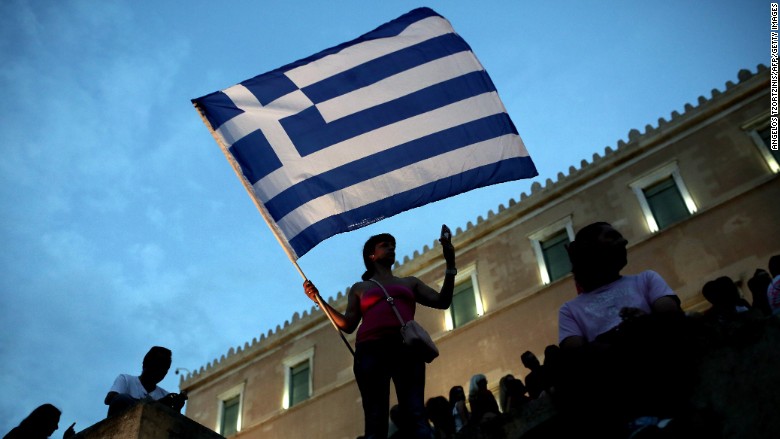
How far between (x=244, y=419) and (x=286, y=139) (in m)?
16.3

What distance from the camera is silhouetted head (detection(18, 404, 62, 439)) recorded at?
5.79 m

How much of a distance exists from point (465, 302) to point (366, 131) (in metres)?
11.8

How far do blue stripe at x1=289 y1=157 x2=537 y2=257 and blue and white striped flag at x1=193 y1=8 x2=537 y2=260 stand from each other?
0.01 meters

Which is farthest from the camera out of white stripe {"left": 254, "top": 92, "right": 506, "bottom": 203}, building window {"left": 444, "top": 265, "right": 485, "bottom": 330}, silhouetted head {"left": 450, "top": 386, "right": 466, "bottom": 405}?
building window {"left": 444, "top": 265, "right": 485, "bottom": 330}

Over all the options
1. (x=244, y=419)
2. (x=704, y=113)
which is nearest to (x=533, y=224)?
(x=704, y=113)

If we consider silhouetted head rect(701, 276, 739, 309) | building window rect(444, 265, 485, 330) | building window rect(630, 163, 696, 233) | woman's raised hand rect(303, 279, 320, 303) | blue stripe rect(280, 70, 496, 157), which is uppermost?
building window rect(630, 163, 696, 233)

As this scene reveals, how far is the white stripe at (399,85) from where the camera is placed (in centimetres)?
782

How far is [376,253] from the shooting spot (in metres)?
4.99

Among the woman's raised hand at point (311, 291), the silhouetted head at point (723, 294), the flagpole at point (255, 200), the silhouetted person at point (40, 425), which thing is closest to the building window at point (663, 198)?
the silhouetted head at point (723, 294)

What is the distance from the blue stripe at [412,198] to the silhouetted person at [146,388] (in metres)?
1.60

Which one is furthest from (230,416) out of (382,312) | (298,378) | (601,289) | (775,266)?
(601,289)

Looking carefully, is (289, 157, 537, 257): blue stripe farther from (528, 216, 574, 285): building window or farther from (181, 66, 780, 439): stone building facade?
(528, 216, 574, 285): building window

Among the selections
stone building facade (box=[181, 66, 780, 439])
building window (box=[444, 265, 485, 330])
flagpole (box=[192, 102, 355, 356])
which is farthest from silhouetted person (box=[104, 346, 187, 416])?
building window (box=[444, 265, 485, 330])

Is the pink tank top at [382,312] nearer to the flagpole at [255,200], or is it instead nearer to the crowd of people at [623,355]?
the crowd of people at [623,355]
